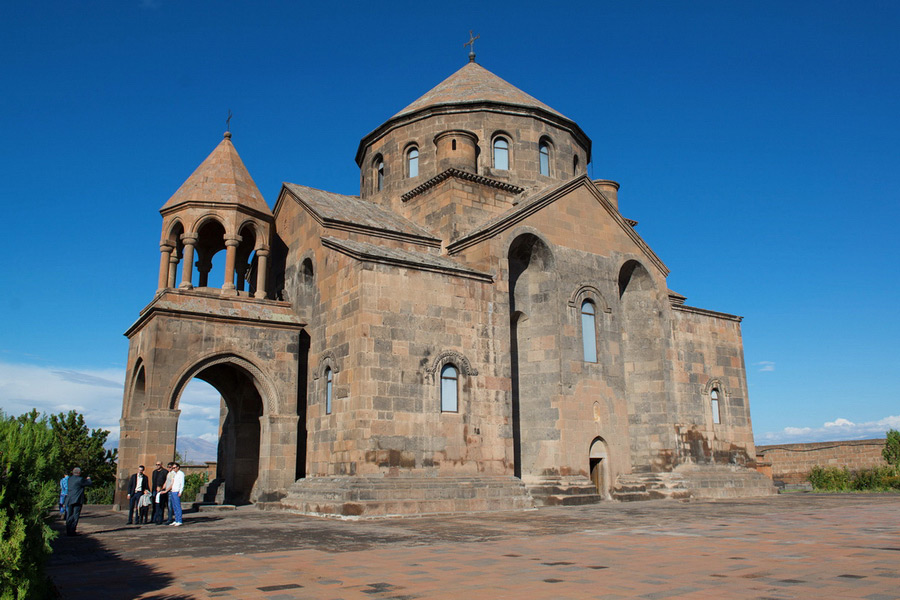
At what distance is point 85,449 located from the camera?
827 inches

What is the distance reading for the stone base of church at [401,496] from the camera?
13125 millimetres

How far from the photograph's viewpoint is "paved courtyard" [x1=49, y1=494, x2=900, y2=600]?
5836 millimetres

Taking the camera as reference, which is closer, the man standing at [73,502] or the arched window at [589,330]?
the man standing at [73,502]

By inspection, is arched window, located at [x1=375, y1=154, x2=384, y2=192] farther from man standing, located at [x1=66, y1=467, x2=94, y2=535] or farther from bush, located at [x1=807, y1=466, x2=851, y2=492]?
bush, located at [x1=807, y1=466, x2=851, y2=492]

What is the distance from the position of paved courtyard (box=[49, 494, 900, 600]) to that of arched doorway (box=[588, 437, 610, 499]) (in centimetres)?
464

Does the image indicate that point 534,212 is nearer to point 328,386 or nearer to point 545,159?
point 545,159

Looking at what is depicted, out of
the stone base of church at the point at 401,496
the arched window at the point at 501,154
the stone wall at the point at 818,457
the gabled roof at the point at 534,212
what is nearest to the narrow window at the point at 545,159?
the arched window at the point at 501,154

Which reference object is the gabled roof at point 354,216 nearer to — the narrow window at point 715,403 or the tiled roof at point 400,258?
the tiled roof at point 400,258

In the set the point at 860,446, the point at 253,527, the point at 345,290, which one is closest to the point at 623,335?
the point at 345,290

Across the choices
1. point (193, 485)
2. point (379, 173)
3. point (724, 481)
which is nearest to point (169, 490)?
point (193, 485)

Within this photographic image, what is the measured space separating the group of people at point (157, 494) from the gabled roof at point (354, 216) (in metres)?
6.85

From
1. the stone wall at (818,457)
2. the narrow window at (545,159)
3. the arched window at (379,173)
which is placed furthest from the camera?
the stone wall at (818,457)

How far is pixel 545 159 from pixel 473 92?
325cm

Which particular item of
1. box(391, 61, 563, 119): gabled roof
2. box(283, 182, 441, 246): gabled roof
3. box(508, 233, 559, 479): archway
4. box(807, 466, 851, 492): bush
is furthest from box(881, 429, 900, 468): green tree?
box(283, 182, 441, 246): gabled roof
